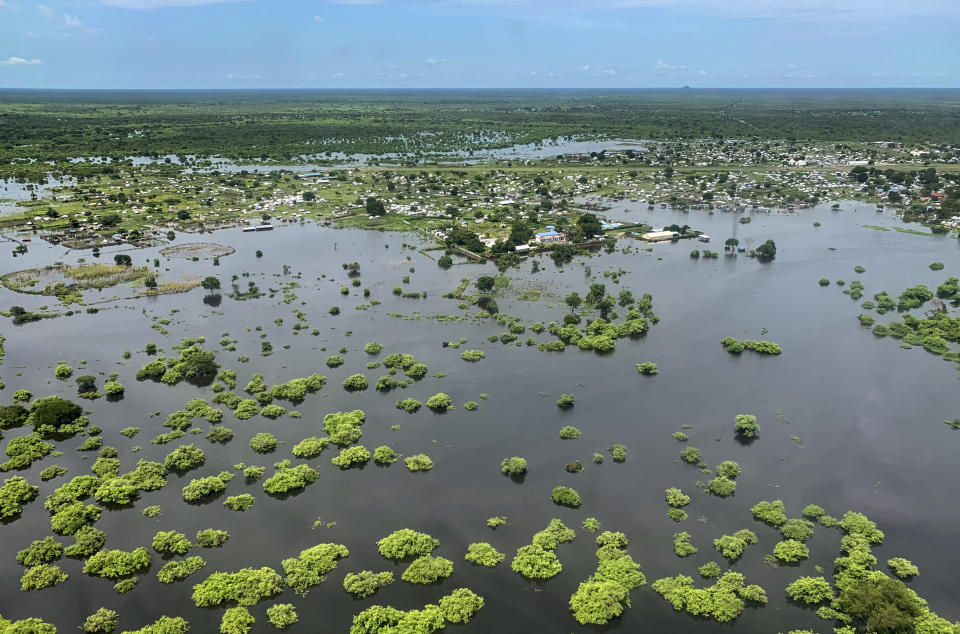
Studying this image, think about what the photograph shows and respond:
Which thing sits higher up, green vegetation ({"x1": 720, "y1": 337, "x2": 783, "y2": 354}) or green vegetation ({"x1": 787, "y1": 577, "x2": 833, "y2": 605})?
green vegetation ({"x1": 720, "y1": 337, "x2": 783, "y2": 354})

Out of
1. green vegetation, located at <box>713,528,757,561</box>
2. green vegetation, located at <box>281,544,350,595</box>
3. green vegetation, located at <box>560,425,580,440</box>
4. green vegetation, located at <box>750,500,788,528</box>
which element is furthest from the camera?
green vegetation, located at <box>560,425,580,440</box>

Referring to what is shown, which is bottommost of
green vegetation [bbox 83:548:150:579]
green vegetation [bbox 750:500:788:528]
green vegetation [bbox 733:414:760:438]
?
green vegetation [bbox 83:548:150:579]

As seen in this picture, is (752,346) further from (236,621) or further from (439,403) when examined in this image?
(236,621)

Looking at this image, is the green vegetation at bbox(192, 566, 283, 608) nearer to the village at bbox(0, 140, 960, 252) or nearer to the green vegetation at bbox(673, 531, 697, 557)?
the green vegetation at bbox(673, 531, 697, 557)

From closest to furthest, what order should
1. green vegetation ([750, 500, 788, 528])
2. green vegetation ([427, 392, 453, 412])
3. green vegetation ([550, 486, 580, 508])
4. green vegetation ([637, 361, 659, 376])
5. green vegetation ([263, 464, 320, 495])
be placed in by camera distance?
1. green vegetation ([750, 500, 788, 528])
2. green vegetation ([550, 486, 580, 508])
3. green vegetation ([263, 464, 320, 495])
4. green vegetation ([427, 392, 453, 412])
5. green vegetation ([637, 361, 659, 376])

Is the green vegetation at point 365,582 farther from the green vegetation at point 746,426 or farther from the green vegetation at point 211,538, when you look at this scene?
the green vegetation at point 746,426

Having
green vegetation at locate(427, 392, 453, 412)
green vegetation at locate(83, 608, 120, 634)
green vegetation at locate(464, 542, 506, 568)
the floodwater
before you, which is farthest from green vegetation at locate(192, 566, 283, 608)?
green vegetation at locate(427, 392, 453, 412)

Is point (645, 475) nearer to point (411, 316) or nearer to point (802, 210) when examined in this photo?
point (411, 316)

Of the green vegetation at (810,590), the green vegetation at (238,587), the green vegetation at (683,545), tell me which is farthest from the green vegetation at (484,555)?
the green vegetation at (810,590)

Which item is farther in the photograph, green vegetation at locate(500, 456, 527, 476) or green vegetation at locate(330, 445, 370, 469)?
green vegetation at locate(330, 445, 370, 469)
